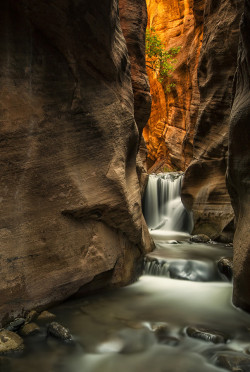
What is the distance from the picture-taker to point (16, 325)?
11.4ft

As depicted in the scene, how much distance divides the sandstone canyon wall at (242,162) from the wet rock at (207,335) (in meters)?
0.86

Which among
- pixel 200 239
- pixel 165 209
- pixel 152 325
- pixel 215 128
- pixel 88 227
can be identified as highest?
pixel 215 128

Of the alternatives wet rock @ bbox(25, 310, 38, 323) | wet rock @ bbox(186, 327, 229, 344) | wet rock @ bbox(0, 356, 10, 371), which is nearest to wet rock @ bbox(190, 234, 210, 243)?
wet rock @ bbox(186, 327, 229, 344)

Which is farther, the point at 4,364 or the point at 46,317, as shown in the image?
the point at 46,317

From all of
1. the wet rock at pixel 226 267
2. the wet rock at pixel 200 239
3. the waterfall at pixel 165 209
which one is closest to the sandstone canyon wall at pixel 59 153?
the wet rock at pixel 226 267

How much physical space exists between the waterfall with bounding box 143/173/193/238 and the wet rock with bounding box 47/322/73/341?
8169 millimetres

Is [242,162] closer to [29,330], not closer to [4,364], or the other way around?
[29,330]

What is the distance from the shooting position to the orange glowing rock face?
909 inches

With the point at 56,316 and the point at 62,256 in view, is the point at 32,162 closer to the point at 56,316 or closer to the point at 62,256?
the point at 62,256

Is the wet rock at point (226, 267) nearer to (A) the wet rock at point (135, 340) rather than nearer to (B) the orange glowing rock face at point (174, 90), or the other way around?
(A) the wet rock at point (135, 340)

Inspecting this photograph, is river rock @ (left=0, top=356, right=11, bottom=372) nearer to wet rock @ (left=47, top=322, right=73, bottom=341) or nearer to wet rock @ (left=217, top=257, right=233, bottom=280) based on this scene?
wet rock @ (left=47, top=322, right=73, bottom=341)

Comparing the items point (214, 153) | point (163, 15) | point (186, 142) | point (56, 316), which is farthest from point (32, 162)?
point (163, 15)

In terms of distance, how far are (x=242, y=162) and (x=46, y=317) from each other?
3564mm

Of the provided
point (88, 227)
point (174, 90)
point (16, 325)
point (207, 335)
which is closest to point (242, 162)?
point (207, 335)
